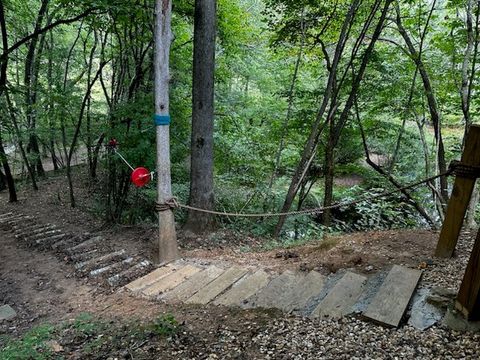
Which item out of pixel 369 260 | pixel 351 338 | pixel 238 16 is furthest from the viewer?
pixel 238 16

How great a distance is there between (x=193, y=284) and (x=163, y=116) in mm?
1805

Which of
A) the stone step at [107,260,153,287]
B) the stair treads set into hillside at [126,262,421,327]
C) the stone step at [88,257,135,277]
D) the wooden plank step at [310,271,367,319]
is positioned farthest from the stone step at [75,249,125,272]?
the wooden plank step at [310,271,367,319]

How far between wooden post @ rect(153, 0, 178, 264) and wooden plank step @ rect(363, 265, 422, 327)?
2406mm

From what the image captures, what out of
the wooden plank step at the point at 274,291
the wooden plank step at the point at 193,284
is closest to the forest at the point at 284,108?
the wooden plank step at the point at 193,284

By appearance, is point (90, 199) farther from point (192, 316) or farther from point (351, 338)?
point (351, 338)

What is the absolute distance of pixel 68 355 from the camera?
2404 millimetres

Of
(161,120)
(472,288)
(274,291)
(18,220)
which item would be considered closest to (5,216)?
(18,220)

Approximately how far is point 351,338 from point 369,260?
1.20 meters

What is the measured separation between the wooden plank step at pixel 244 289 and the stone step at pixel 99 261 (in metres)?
1.86

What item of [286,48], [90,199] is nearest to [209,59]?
[286,48]

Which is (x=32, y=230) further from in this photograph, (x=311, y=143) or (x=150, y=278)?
(x=311, y=143)

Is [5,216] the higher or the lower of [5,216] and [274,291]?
the lower

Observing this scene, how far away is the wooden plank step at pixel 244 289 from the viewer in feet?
9.46

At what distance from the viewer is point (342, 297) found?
250 cm
